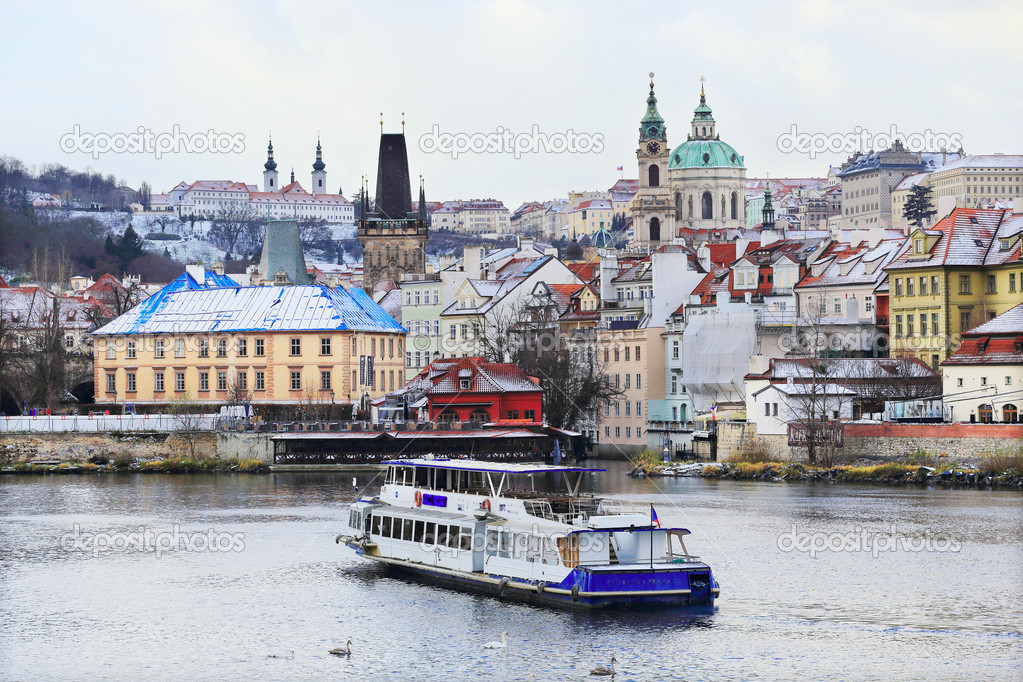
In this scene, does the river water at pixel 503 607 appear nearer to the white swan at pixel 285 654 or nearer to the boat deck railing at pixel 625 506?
the white swan at pixel 285 654

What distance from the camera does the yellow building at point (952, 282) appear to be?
8288cm

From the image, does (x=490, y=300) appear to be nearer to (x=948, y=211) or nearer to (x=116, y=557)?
(x=948, y=211)

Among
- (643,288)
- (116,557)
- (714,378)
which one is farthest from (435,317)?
(116,557)

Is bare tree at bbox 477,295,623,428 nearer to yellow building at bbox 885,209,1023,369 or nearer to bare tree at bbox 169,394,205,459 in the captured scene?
yellow building at bbox 885,209,1023,369

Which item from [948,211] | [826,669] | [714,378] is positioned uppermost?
[948,211]

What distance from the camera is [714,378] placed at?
90.8 metres

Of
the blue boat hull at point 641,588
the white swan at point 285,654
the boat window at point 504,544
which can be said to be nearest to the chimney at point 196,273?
the boat window at point 504,544

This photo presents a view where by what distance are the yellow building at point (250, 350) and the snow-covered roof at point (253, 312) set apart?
0.19 feet

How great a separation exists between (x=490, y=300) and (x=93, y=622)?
71.2 m

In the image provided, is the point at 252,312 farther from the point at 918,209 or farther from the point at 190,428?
the point at 918,209

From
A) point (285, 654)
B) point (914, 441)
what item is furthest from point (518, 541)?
point (914, 441)

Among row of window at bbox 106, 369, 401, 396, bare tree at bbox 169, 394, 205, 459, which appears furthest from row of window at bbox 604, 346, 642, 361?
bare tree at bbox 169, 394, 205, 459

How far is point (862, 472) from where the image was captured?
70750mm

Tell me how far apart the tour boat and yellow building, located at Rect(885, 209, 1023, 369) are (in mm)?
39740
